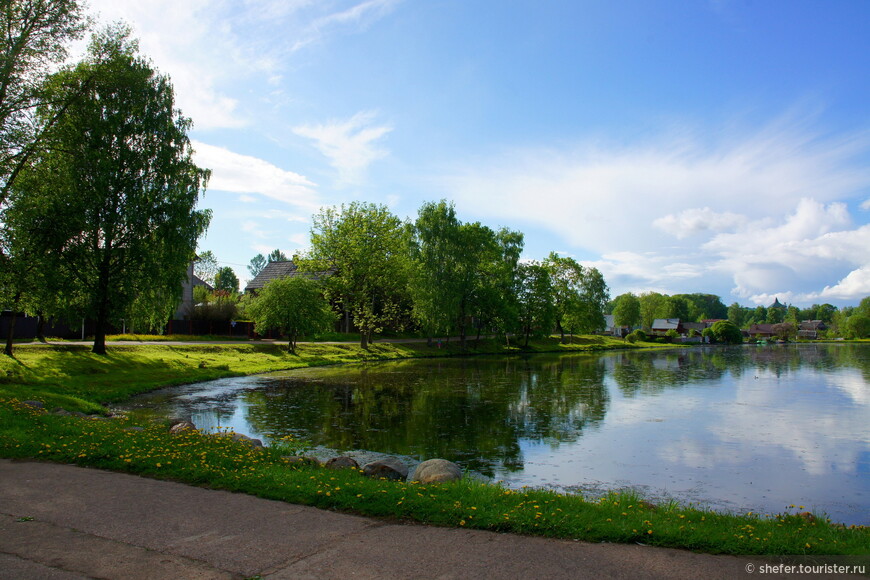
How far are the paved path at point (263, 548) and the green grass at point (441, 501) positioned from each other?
307 millimetres

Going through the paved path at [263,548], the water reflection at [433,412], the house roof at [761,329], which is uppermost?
the house roof at [761,329]

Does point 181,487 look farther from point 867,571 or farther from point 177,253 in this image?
point 177,253

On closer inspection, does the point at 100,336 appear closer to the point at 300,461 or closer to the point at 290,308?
the point at 290,308

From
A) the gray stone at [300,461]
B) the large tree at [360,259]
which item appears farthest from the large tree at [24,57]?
the large tree at [360,259]

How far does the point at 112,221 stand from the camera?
2809 centimetres

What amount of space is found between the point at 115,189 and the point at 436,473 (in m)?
26.4

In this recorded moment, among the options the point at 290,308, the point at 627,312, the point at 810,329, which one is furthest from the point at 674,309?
the point at 290,308

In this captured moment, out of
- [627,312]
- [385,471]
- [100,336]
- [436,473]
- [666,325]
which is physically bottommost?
[385,471]

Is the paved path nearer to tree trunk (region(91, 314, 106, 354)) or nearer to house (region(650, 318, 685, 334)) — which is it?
tree trunk (region(91, 314, 106, 354))

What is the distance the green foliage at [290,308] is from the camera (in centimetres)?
4234

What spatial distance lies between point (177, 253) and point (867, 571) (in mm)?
31625

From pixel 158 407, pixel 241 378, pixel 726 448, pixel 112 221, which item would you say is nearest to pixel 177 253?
pixel 112 221

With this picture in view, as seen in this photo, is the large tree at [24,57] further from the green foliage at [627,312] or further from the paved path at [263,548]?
the green foliage at [627,312]

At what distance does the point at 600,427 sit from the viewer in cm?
1828
